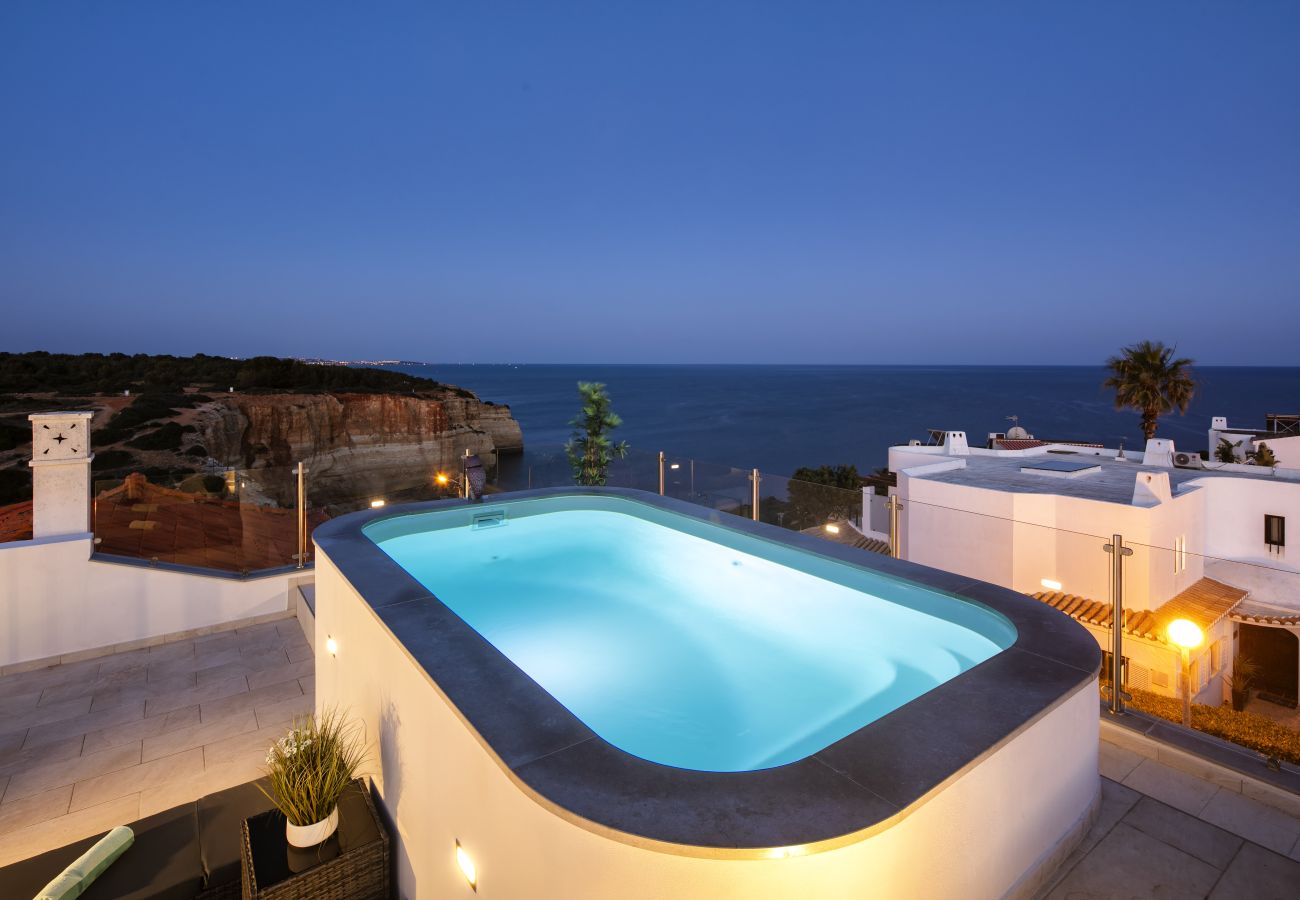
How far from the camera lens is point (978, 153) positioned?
2488 centimetres

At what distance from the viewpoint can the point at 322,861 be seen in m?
2.37

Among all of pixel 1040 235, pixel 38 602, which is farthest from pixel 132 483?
pixel 1040 235

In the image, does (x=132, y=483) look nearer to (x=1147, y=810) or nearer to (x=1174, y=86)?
(x=1147, y=810)

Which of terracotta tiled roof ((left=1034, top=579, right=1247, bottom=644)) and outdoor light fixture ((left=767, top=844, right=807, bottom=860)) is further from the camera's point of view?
terracotta tiled roof ((left=1034, top=579, right=1247, bottom=644))

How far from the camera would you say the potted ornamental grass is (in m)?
2.38

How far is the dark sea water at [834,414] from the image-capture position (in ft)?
167

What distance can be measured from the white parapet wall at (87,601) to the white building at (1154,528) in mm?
5544

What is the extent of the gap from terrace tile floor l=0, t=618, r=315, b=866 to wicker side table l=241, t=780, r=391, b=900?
110 centimetres

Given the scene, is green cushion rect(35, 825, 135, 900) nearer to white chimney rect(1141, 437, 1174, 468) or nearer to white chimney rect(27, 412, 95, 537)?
white chimney rect(27, 412, 95, 537)

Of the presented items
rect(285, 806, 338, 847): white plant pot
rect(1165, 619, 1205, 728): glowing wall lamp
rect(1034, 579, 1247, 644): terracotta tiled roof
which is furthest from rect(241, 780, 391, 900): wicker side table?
rect(1165, 619, 1205, 728): glowing wall lamp

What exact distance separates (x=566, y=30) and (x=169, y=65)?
8.29 metres

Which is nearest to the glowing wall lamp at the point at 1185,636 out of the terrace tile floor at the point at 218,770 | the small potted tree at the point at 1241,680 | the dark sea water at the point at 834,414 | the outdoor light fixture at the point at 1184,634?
the outdoor light fixture at the point at 1184,634

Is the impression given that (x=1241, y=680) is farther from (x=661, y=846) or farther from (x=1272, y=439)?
(x=661, y=846)

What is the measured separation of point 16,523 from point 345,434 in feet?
79.4
